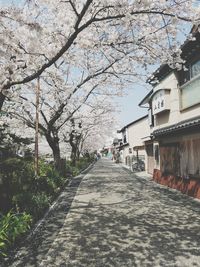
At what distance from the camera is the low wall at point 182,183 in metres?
15.0

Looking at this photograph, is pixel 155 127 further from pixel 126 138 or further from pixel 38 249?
pixel 126 138

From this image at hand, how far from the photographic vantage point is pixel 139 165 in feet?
121

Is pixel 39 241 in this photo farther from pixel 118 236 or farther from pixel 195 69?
pixel 195 69

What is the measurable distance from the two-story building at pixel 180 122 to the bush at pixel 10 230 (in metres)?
7.60

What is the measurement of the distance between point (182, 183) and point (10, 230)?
35.0 ft

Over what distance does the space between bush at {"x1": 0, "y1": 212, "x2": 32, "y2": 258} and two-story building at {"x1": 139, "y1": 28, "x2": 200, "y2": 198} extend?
7.60 meters

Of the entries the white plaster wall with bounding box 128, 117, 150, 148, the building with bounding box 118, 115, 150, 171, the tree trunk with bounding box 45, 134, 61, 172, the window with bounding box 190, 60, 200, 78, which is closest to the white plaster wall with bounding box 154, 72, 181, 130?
the window with bounding box 190, 60, 200, 78

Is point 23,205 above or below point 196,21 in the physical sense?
below

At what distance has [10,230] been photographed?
8641mm

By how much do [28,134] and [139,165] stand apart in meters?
12.7

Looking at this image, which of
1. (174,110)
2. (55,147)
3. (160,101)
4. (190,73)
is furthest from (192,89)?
(55,147)

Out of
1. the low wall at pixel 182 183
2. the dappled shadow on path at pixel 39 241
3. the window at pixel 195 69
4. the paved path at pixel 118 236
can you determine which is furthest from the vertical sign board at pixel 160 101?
the dappled shadow on path at pixel 39 241

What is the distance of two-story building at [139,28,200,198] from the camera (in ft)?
50.0

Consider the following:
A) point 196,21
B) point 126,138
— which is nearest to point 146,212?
point 196,21
